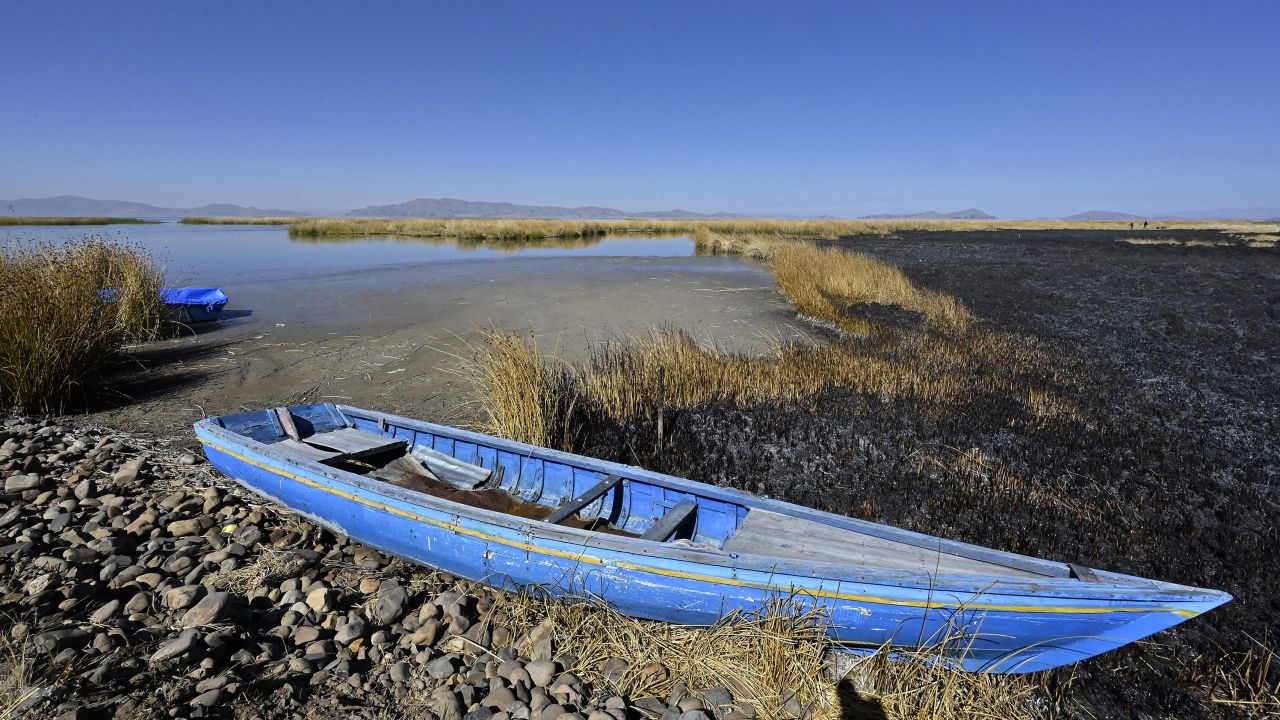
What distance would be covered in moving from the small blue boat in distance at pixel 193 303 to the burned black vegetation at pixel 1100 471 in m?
9.40

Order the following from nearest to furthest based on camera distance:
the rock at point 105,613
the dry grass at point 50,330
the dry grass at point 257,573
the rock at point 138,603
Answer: the rock at point 105,613, the rock at point 138,603, the dry grass at point 257,573, the dry grass at point 50,330

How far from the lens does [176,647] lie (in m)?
3.01

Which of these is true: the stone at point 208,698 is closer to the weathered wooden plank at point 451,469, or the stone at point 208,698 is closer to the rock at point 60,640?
the rock at point 60,640

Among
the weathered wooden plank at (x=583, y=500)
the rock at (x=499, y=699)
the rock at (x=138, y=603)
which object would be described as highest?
the weathered wooden plank at (x=583, y=500)

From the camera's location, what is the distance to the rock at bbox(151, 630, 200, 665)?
297cm

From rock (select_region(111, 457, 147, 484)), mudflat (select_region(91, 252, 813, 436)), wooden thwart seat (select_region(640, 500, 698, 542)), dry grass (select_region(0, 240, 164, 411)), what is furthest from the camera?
mudflat (select_region(91, 252, 813, 436))

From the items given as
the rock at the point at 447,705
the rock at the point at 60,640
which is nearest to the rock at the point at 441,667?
the rock at the point at 447,705

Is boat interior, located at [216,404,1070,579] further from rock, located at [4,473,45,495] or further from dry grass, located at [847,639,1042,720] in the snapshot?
rock, located at [4,473,45,495]

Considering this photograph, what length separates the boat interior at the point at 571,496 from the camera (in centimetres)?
326

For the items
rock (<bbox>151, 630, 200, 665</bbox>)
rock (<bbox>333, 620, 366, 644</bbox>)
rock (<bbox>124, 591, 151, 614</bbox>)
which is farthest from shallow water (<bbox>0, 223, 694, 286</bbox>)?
rock (<bbox>333, 620, 366, 644</bbox>)

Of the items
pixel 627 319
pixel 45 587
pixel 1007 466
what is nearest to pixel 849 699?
pixel 1007 466

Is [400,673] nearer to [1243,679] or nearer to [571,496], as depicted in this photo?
[571,496]

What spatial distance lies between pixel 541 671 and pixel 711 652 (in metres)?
0.92

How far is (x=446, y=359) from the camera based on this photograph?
368 inches
